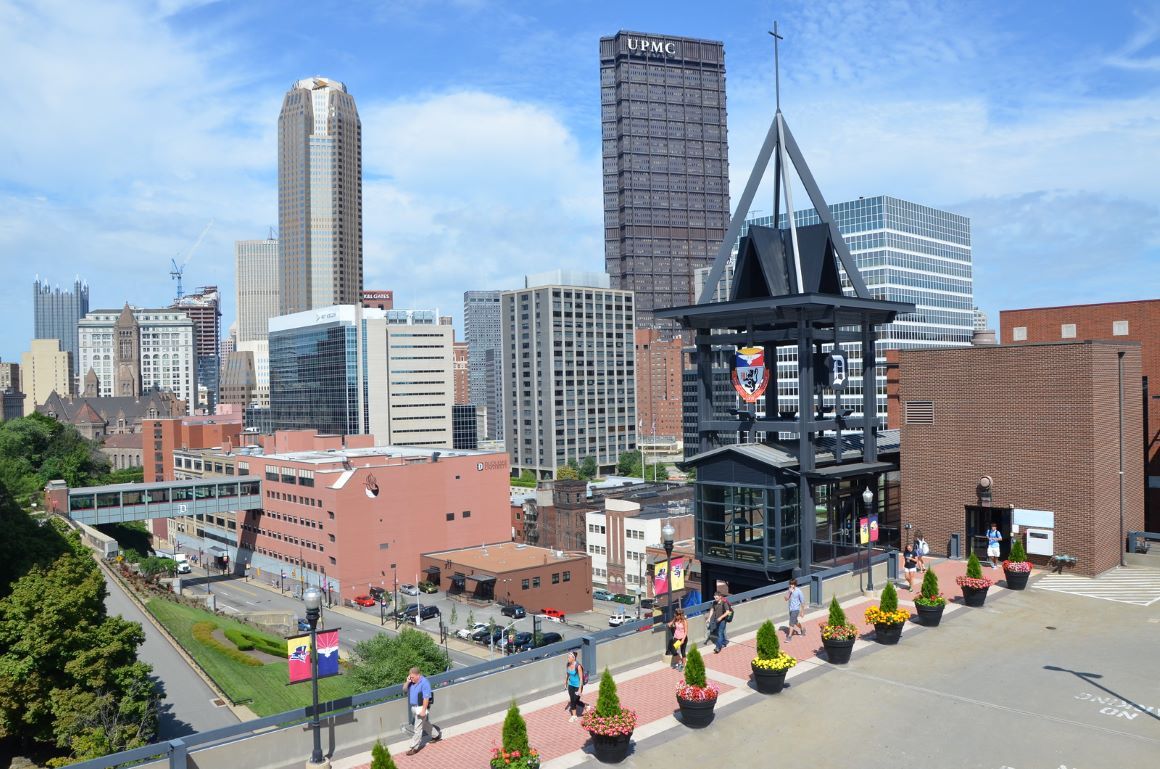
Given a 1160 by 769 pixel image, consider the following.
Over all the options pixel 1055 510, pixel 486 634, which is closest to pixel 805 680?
pixel 1055 510

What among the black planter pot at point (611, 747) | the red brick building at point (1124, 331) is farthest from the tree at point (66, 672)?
the red brick building at point (1124, 331)

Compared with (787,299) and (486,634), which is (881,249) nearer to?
(486,634)

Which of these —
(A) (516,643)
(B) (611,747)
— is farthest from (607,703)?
(A) (516,643)

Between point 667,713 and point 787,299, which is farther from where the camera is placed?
point 787,299

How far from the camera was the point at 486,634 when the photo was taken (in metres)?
79.1

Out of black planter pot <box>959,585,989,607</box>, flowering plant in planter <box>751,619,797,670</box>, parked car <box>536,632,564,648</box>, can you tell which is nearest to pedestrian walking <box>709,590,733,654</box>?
flowering plant in planter <box>751,619,797,670</box>

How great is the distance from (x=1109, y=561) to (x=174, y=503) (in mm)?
100298

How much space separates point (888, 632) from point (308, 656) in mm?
14663

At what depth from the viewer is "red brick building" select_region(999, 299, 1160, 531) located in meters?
45.7

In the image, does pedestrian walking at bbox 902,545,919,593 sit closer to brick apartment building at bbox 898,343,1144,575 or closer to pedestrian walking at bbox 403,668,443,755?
brick apartment building at bbox 898,343,1144,575

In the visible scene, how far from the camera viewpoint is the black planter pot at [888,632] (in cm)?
2323

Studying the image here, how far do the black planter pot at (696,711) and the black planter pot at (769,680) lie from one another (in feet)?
7.04

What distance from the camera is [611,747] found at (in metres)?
16.2

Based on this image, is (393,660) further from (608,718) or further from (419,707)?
(608,718)
